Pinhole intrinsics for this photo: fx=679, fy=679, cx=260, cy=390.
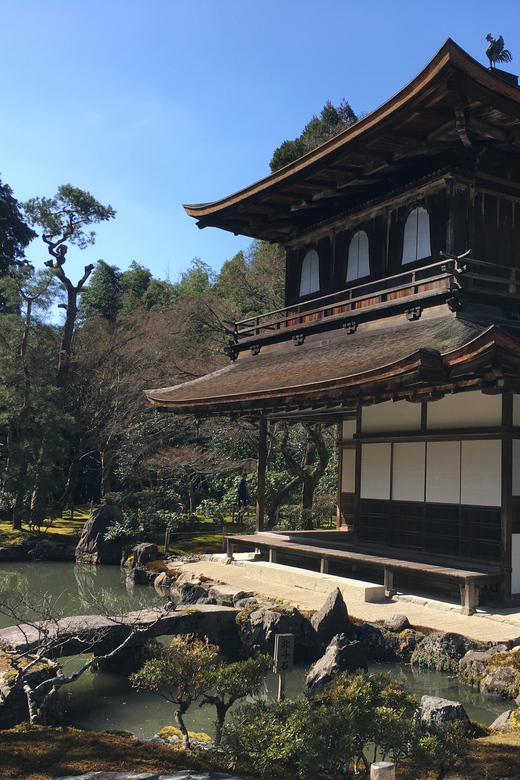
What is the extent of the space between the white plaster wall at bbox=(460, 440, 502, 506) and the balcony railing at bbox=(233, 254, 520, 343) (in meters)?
2.69

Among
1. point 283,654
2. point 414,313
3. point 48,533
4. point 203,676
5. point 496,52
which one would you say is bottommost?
point 48,533

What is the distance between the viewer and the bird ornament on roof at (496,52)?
24772 mm

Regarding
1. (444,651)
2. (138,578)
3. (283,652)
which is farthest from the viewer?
(138,578)

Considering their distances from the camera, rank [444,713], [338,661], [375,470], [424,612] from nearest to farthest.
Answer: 1. [444,713]
2. [338,661]
3. [424,612]
4. [375,470]

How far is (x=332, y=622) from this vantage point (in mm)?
9297

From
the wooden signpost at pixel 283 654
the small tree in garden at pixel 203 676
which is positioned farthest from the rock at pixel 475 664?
the small tree in garden at pixel 203 676

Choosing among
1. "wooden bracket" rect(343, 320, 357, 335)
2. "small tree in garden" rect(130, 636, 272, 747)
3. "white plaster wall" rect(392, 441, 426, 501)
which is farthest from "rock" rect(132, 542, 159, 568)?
"small tree in garden" rect(130, 636, 272, 747)

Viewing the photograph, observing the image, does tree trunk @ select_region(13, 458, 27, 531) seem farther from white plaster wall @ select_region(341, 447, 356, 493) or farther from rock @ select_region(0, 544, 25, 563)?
white plaster wall @ select_region(341, 447, 356, 493)

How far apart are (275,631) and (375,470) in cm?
505

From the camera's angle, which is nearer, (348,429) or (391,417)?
(391,417)

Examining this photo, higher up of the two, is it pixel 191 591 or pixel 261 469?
pixel 261 469

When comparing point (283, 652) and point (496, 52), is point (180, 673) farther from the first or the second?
point (496, 52)

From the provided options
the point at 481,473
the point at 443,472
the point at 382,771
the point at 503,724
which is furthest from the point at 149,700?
the point at 443,472

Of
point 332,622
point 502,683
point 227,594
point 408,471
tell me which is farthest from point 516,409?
point 227,594
